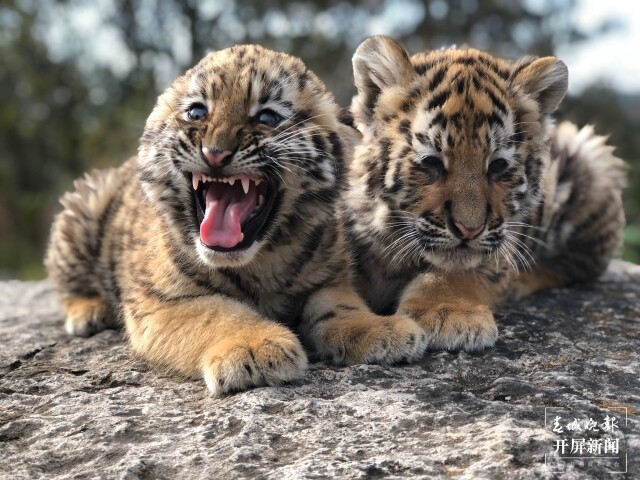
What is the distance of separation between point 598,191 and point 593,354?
75.5 inches

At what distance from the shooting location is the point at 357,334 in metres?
2.72

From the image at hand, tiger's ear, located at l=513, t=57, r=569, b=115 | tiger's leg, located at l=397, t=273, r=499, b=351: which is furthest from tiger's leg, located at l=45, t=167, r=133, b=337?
tiger's ear, located at l=513, t=57, r=569, b=115

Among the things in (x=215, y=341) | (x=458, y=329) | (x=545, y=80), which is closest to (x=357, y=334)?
(x=458, y=329)

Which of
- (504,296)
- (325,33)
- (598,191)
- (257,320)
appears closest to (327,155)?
(257,320)

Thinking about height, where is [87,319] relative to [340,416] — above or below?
above

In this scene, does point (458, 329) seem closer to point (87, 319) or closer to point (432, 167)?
point (432, 167)

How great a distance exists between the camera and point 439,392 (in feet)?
7.86

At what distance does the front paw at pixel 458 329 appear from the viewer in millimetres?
2826

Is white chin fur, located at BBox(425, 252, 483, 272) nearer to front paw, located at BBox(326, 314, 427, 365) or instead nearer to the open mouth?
front paw, located at BBox(326, 314, 427, 365)

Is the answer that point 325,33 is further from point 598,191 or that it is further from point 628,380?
point 628,380

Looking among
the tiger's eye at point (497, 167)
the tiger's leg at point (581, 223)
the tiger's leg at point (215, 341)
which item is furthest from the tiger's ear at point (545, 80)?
the tiger's leg at point (215, 341)

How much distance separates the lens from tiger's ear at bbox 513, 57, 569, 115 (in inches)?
129

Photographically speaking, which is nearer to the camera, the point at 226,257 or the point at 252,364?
the point at 252,364

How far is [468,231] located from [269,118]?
2.93ft
